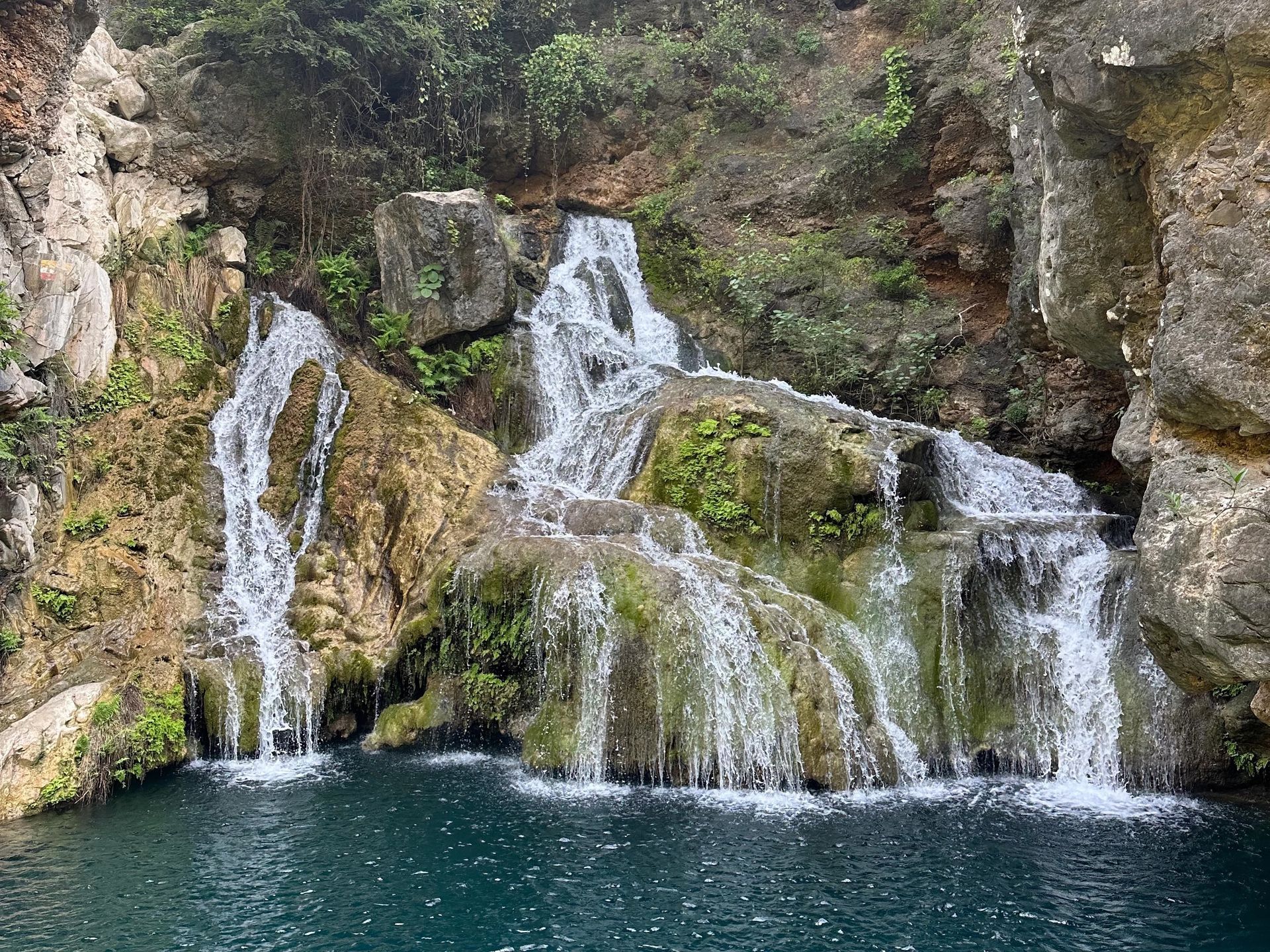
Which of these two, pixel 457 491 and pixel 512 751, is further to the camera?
pixel 457 491

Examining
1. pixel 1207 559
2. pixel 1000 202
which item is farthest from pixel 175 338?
pixel 1000 202

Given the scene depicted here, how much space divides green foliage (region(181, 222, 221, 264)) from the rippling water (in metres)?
9.89

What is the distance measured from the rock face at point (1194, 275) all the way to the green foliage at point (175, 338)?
12865 millimetres

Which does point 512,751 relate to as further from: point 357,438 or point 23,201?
point 23,201

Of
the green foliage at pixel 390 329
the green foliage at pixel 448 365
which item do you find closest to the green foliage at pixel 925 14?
the green foliage at pixel 448 365

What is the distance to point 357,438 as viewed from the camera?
14.3 meters

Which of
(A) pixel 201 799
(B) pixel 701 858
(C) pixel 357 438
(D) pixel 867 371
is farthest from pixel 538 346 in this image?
(B) pixel 701 858

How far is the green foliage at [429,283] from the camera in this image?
663 inches

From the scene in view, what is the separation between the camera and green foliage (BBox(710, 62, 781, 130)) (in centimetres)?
2177

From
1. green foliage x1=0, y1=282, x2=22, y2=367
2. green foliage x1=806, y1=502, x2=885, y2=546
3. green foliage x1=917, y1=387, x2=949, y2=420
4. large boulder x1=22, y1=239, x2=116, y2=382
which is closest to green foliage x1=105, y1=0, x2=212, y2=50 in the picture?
large boulder x1=22, y1=239, x2=116, y2=382

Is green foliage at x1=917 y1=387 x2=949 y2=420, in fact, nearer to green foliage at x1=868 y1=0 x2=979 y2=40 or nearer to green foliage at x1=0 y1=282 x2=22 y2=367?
green foliage at x1=868 y1=0 x2=979 y2=40

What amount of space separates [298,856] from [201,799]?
2.11 meters

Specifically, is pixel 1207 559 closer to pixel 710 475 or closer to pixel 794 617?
pixel 794 617

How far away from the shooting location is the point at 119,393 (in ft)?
44.7
